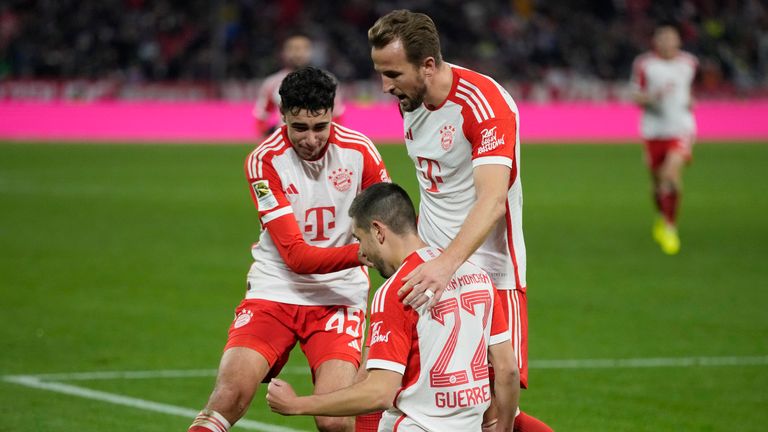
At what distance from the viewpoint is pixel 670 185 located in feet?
52.2

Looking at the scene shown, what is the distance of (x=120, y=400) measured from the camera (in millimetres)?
7883

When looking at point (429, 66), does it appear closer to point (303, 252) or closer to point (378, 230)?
point (378, 230)

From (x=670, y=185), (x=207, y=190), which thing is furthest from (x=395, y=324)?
(x=207, y=190)

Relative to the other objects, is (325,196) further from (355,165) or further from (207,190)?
(207,190)

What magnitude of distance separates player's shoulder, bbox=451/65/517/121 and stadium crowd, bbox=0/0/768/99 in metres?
28.5

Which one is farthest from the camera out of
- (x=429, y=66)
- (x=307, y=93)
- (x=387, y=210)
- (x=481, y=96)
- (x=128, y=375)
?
(x=128, y=375)

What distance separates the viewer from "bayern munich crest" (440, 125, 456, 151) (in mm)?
5387

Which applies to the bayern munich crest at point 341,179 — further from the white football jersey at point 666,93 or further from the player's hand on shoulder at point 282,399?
the white football jersey at point 666,93

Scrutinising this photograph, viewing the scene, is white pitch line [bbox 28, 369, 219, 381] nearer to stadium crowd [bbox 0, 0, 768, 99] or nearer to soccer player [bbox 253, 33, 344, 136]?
soccer player [bbox 253, 33, 344, 136]

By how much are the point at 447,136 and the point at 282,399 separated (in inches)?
57.6

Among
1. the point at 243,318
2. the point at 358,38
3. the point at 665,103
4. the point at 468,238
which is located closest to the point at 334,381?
the point at 243,318

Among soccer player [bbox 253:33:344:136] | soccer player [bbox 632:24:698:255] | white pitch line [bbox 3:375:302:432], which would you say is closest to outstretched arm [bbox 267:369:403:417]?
white pitch line [bbox 3:375:302:432]

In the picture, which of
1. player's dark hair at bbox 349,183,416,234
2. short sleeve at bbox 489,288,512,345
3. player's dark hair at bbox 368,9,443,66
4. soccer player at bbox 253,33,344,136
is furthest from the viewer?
soccer player at bbox 253,33,344,136

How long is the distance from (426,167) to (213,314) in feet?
18.8
